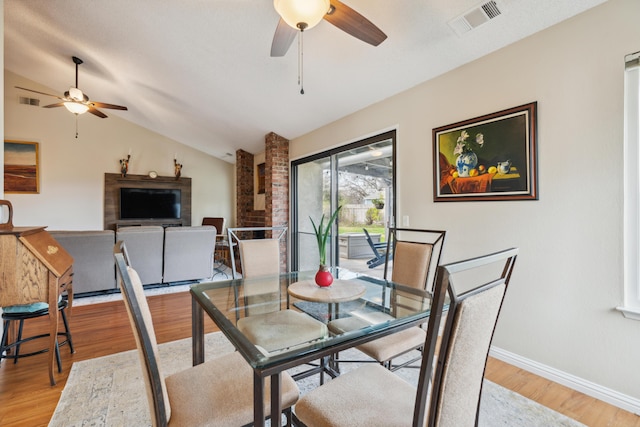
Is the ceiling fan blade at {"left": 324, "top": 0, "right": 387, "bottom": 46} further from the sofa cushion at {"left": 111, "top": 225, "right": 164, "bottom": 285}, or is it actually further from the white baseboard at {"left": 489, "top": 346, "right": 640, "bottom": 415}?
the sofa cushion at {"left": 111, "top": 225, "right": 164, "bottom": 285}

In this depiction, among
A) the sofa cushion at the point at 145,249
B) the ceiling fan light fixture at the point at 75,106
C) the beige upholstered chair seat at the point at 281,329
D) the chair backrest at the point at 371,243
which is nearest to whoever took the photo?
the beige upholstered chair seat at the point at 281,329

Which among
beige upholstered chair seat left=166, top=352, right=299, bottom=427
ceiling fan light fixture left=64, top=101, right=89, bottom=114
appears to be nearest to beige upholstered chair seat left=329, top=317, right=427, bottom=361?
beige upholstered chair seat left=166, top=352, right=299, bottom=427

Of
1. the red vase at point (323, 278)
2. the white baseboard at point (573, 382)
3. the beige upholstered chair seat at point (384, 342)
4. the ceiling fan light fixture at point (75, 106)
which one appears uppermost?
the ceiling fan light fixture at point (75, 106)

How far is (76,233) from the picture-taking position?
12.0 ft

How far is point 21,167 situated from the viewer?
5.72m

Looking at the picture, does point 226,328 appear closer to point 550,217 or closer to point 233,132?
point 550,217

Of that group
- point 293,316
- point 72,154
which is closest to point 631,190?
point 293,316

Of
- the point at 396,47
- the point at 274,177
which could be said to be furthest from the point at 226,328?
the point at 274,177

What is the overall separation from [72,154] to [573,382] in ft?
27.6

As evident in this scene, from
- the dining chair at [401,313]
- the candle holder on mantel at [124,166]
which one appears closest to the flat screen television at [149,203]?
the candle holder on mantel at [124,166]

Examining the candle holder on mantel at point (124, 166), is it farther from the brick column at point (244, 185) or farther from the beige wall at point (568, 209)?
the beige wall at point (568, 209)

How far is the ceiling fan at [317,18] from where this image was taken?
1517 millimetres

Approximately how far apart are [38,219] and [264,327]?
23.2 feet

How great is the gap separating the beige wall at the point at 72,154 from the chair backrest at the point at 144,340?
272 inches
